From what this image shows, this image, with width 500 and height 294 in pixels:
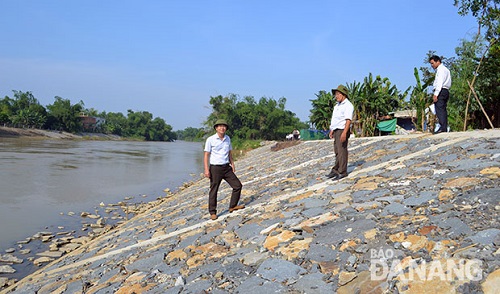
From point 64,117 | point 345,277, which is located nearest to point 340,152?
point 345,277

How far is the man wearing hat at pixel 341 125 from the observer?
5.83 meters

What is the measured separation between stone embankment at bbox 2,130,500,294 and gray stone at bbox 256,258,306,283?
1cm

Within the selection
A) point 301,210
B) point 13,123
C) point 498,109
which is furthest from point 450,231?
point 13,123

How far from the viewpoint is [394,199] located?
428 cm

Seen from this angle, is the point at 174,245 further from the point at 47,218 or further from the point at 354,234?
the point at 47,218

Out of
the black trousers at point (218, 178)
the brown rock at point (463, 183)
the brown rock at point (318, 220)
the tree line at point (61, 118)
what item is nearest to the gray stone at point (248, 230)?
the brown rock at point (318, 220)

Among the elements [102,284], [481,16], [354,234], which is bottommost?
[102,284]

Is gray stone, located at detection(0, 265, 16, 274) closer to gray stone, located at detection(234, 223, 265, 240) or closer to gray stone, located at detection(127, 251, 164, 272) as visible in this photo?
gray stone, located at detection(127, 251, 164, 272)

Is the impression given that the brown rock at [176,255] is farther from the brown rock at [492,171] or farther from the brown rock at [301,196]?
the brown rock at [492,171]

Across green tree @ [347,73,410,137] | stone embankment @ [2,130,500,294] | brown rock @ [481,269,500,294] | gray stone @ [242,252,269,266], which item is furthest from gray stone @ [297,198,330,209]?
green tree @ [347,73,410,137]

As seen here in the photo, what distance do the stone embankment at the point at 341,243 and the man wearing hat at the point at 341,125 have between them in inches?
12.6

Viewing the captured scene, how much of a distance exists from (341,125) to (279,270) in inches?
134

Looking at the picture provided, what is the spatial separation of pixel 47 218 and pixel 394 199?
10114 millimetres

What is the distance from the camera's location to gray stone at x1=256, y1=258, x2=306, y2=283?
10.2 ft
